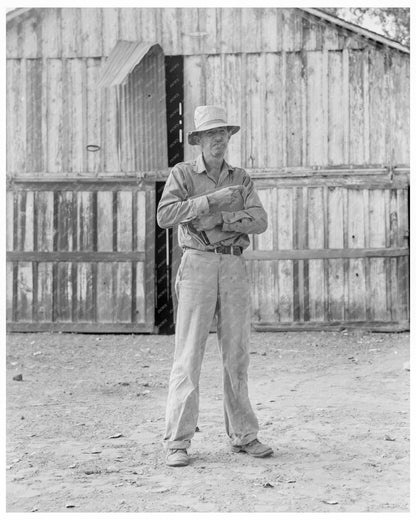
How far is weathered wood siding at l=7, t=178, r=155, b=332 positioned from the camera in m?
12.3

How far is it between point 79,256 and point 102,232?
1.63 feet

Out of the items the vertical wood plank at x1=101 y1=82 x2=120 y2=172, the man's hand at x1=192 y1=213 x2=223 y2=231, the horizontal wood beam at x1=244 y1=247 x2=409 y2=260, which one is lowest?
the horizontal wood beam at x1=244 y1=247 x2=409 y2=260

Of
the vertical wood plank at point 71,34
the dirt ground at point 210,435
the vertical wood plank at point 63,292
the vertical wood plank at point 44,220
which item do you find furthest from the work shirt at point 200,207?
the vertical wood plank at point 71,34

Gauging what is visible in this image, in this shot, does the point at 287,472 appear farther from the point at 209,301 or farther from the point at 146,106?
the point at 146,106

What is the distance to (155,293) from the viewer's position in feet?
40.4

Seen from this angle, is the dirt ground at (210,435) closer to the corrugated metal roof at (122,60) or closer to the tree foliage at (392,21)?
the corrugated metal roof at (122,60)

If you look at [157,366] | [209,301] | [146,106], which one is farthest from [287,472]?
[146,106]

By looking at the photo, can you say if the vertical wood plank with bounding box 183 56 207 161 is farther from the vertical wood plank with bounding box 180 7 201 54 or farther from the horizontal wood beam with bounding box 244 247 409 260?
the horizontal wood beam with bounding box 244 247 409 260

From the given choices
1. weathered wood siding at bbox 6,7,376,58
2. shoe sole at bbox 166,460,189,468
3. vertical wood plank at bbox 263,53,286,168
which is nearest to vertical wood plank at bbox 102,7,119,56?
weathered wood siding at bbox 6,7,376,58

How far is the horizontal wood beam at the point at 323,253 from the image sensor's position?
11969 millimetres

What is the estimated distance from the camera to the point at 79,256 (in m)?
12.3

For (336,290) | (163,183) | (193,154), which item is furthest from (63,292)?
(336,290)

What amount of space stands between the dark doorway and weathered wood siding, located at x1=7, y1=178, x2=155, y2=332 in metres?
0.29

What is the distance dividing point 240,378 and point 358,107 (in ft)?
24.4
